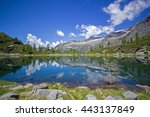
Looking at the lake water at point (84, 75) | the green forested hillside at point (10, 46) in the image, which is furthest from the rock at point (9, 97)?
the green forested hillside at point (10, 46)

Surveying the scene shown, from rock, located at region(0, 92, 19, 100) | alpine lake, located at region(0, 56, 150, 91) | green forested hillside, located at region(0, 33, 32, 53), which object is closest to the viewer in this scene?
rock, located at region(0, 92, 19, 100)

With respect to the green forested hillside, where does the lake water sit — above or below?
below

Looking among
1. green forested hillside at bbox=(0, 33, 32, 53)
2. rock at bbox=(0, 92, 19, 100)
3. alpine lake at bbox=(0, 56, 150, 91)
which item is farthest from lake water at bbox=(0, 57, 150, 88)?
green forested hillside at bbox=(0, 33, 32, 53)

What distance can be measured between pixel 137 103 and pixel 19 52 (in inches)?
3007

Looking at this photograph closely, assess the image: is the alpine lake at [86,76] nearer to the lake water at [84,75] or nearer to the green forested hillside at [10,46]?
the lake water at [84,75]

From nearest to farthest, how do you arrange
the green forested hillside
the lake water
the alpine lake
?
the alpine lake → the lake water → the green forested hillside

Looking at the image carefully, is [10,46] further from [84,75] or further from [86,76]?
[86,76]

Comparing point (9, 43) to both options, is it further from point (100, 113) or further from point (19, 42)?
point (100, 113)

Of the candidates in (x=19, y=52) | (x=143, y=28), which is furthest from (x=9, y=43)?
(x=143, y=28)

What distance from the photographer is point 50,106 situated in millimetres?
4473

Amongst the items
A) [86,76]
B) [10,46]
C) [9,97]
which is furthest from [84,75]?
[10,46]

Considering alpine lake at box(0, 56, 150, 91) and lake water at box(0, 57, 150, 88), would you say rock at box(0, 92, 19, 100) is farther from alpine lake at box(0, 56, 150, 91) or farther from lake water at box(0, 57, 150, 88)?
lake water at box(0, 57, 150, 88)

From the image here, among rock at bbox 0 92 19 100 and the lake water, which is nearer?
rock at bbox 0 92 19 100

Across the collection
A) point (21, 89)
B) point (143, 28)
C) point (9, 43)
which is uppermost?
point (143, 28)
